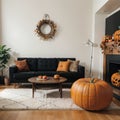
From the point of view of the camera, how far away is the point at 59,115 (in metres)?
3.46

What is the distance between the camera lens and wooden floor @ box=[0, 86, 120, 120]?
3324mm

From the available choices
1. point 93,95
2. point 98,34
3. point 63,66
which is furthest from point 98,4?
point 93,95

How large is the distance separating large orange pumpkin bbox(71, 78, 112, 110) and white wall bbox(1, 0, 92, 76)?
324cm

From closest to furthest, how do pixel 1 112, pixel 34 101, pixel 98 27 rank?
Answer: pixel 1 112 < pixel 34 101 < pixel 98 27

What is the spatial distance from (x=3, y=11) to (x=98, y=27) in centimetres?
323

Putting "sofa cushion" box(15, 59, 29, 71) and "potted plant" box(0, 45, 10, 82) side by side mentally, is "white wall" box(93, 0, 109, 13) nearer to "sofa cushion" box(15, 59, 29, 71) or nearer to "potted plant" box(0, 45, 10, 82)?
"sofa cushion" box(15, 59, 29, 71)

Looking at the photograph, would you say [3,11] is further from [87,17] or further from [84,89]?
[84,89]

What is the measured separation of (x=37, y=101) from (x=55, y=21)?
3.40 metres

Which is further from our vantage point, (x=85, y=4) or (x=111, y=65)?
(x=85, y=4)

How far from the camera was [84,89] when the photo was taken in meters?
3.71

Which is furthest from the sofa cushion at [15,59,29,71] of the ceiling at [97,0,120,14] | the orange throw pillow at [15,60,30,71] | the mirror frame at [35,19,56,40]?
the ceiling at [97,0,120,14]

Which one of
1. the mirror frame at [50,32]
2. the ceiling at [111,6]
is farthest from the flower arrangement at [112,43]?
the mirror frame at [50,32]

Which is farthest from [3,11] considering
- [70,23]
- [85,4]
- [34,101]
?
[34,101]

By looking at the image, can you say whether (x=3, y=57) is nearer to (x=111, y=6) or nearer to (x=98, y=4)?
(x=98, y=4)
